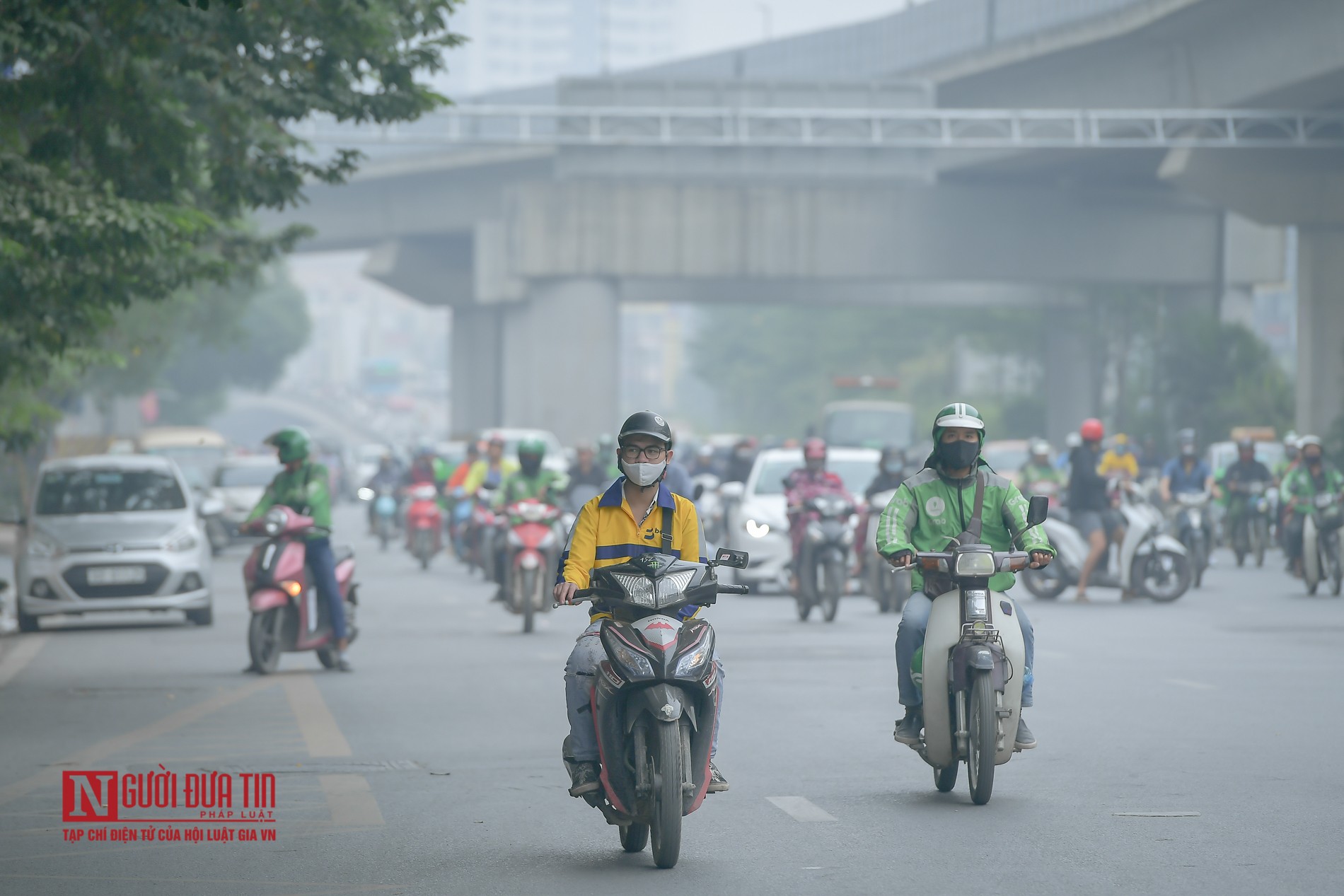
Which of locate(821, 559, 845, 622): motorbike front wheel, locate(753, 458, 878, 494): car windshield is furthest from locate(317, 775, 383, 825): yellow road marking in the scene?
locate(753, 458, 878, 494): car windshield

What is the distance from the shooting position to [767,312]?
98.7 meters

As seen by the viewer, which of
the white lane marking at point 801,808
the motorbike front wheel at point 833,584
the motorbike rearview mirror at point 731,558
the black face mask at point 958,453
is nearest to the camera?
the motorbike rearview mirror at point 731,558

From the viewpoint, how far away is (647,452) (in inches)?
317

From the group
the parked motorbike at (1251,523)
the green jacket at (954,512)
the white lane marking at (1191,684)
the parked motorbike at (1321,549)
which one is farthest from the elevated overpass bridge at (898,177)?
the green jacket at (954,512)

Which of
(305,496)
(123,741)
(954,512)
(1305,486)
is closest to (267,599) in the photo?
(305,496)

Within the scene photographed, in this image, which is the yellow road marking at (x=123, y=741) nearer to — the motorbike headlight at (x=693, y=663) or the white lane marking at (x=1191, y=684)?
the motorbike headlight at (x=693, y=663)

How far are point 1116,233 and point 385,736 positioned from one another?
45823 millimetres

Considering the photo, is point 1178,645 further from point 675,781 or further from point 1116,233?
point 1116,233

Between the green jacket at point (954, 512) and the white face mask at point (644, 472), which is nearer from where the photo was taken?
the white face mask at point (644, 472)

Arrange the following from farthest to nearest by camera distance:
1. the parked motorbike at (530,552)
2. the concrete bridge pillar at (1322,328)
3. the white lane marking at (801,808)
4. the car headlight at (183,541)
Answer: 1. the concrete bridge pillar at (1322,328)
2. the car headlight at (183,541)
3. the parked motorbike at (530,552)
4. the white lane marking at (801,808)

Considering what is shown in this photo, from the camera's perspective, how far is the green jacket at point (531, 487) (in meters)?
20.5

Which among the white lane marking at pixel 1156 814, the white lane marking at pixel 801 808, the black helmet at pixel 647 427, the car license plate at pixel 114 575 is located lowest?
the white lane marking at pixel 801 808

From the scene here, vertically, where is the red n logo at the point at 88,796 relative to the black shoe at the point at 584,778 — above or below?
below

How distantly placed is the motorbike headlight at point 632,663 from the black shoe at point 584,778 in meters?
0.49
